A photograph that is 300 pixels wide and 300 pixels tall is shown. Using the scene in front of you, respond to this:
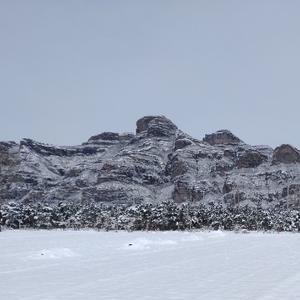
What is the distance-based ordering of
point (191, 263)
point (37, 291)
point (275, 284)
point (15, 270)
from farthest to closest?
1. point (191, 263)
2. point (15, 270)
3. point (275, 284)
4. point (37, 291)

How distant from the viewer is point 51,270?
21438 millimetres

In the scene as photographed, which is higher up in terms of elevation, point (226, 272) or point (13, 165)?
point (13, 165)

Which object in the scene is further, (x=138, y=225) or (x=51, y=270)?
(x=138, y=225)

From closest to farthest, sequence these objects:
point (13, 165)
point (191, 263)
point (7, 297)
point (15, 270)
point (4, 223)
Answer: point (7, 297), point (15, 270), point (191, 263), point (13, 165), point (4, 223)

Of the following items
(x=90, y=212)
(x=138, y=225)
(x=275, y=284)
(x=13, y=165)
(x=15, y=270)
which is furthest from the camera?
(x=90, y=212)

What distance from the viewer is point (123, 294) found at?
15078 mm

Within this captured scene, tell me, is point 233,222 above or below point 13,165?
below

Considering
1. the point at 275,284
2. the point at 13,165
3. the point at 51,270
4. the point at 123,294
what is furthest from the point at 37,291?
the point at 13,165

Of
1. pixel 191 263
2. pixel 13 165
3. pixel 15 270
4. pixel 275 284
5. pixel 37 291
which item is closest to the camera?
pixel 37 291

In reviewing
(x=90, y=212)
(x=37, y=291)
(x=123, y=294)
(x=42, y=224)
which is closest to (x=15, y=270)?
(x=37, y=291)

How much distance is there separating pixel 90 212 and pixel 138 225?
18.3 m

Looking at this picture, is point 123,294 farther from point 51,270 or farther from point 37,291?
point 51,270

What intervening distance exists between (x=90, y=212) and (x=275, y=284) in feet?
354

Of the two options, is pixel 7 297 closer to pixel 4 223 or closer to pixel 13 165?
pixel 13 165
